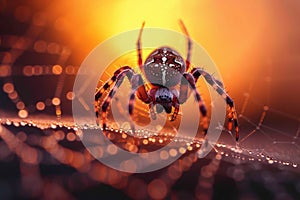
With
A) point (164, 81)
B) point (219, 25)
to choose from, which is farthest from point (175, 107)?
point (219, 25)

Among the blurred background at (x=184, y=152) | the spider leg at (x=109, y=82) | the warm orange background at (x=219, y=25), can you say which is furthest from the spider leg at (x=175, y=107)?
the warm orange background at (x=219, y=25)

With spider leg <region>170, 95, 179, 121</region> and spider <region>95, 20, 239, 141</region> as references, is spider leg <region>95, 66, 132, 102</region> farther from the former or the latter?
spider leg <region>170, 95, 179, 121</region>

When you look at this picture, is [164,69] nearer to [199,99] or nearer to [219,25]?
[199,99]

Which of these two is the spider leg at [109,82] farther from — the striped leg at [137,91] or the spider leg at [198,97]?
the spider leg at [198,97]

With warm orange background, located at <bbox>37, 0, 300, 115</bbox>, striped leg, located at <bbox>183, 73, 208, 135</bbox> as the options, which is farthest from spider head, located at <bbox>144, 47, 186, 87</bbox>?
warm orange background, located at <bbox>37, 0, 300, 115</bbox>

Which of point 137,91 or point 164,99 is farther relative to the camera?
point 164,99

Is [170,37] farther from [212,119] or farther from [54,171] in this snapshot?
[54,171]

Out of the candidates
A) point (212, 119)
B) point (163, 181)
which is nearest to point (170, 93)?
point (212, 119)
